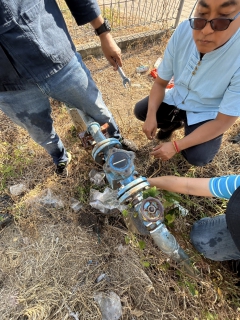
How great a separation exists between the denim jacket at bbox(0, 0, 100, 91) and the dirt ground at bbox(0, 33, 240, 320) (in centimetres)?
114

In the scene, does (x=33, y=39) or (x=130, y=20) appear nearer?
(x=33, y=39)

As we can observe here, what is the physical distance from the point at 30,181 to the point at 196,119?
178 cm

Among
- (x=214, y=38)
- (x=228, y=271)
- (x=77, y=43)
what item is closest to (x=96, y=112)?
(x=214, y=38)

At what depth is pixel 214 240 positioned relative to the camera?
77.3 inches

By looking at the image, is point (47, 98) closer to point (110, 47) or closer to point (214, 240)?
point (110, 47)

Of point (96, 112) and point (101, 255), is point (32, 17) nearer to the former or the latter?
point (96, 112)

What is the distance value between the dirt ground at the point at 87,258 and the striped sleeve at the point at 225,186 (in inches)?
21.2

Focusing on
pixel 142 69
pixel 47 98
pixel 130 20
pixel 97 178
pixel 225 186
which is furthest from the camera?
pixel 130 20

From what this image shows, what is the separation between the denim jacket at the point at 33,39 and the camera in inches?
53.4

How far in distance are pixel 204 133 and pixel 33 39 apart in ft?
4.67

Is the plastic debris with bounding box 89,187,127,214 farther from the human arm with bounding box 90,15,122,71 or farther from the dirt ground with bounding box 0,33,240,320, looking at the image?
the human arm with bounding box 90,15,122,71

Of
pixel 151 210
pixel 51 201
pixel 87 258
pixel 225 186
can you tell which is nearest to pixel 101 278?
pixel 87 258

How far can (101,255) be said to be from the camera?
198 cm

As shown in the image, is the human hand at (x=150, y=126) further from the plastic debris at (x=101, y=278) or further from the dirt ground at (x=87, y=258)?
the plastic debris at (x=101, y=278)
